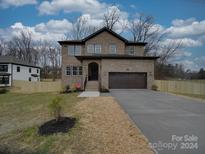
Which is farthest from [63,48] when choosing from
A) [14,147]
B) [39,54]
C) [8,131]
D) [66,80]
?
[39,54]

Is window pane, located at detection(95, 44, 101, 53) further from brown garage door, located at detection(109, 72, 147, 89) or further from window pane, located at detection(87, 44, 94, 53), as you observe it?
brown garage door, located at detection(109, 72, 147, 89)

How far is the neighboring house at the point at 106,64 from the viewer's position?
26375mm

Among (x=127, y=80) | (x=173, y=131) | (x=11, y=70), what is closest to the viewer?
(x=173, y=131)

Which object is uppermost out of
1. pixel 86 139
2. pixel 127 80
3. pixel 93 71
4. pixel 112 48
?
pixel 112 48

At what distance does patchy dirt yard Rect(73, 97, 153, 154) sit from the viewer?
627 centimetres

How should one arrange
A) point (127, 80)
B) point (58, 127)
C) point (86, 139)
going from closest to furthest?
point (86, 139) < point (58, 127) < point (127, 80)

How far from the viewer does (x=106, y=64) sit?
2634cm

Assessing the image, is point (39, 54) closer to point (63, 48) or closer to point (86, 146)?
point (63, 48)

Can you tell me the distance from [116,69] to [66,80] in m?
7.81

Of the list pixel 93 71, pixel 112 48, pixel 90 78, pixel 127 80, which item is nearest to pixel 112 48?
pixel 112 48

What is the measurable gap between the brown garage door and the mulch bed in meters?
17.3

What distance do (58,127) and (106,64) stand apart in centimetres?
1838

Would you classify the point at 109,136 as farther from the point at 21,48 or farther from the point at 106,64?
the point at 21,48

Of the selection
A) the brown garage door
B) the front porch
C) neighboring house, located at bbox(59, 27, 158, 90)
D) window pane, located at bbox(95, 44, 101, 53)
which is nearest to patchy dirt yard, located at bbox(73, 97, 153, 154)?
neighboring house, located at bbox(59, 27, 158, 90)
